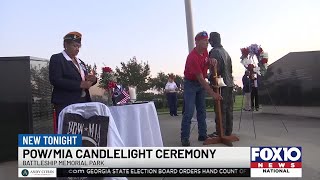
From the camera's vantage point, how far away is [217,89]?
7500 millimetres

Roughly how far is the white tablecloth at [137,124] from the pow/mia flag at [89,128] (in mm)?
772

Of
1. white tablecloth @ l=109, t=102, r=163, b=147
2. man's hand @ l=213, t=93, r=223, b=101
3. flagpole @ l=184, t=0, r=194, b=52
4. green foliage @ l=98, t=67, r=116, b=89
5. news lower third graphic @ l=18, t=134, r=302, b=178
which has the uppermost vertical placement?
flagpole @ l=184, t=0, r=194, b=52

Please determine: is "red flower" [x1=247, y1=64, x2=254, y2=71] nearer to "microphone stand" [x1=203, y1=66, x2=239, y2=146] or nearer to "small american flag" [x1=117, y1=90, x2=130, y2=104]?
"microphone stand" [x1=203, y1=66, x2=239, y2=146]

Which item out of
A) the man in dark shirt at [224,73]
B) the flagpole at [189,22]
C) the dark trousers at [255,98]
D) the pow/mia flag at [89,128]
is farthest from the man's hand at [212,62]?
the dark trousers at [255,98]

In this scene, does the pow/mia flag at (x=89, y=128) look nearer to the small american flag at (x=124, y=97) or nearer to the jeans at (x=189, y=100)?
the small american flag at (x=124, y=97)

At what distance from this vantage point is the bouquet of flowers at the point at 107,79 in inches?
253

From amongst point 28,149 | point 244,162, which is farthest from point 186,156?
point 28,149

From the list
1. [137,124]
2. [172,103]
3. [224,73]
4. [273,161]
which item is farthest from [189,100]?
[172,103]

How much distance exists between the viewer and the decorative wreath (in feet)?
39.8

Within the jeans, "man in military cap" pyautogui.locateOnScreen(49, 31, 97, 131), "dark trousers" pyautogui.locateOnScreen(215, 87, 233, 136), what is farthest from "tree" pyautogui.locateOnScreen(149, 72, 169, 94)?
"man in military cap" pyautogui.locateOnScreen(49, 31, 97, 131)

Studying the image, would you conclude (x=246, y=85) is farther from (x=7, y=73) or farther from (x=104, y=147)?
(x=104, y=147)

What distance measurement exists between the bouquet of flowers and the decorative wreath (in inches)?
246

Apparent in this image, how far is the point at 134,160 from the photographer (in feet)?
14.9

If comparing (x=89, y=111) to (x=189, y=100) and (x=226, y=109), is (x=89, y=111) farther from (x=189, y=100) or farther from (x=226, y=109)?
(x=226, y=109)
